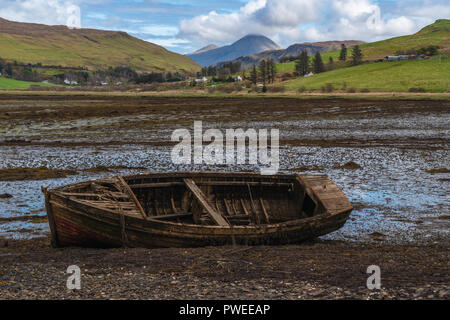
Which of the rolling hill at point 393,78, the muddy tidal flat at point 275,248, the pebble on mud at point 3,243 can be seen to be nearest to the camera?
the muddy tidal flat at point 275,248

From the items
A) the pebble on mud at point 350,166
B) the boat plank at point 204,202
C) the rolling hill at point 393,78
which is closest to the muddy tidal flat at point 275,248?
the pebble on mud at point 350,166

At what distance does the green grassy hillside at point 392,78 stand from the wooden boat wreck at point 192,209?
80.7 meters

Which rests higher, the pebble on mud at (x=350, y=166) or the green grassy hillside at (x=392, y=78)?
the green grassy hillside at (x=392, y=78)

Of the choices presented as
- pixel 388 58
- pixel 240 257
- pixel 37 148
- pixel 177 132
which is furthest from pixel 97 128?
pixel 388 58

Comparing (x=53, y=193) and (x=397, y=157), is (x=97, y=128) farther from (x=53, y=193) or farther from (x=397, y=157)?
(x=53, y=193)

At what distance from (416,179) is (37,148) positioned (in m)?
23.8

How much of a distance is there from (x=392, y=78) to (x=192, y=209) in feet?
331

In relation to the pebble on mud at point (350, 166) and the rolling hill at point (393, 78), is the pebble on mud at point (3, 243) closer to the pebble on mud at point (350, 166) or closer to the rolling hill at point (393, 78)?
the pebble on mud at point (350, 166)

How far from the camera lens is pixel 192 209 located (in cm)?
1494

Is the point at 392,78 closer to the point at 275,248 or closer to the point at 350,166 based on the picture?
the point at 350,166

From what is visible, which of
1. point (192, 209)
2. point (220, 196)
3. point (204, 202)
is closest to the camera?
point (204, 202)

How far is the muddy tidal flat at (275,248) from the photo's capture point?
8.84m

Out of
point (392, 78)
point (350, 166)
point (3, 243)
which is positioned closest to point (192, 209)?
point (3, 243)

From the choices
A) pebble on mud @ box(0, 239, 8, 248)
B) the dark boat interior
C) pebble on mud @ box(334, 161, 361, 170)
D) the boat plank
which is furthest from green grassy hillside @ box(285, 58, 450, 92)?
pebble on mud @ box(0, 239, 8, 248)
